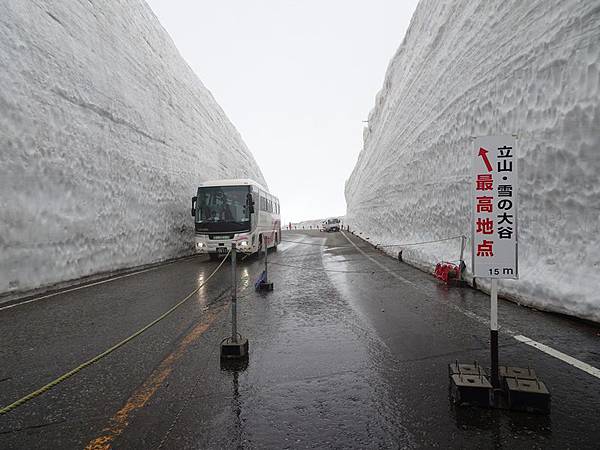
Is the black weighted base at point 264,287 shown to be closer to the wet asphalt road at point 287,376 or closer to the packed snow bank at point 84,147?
the wet asphalt road at point 287,376

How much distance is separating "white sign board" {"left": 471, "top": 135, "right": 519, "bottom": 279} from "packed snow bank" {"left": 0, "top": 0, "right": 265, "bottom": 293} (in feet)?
29.0

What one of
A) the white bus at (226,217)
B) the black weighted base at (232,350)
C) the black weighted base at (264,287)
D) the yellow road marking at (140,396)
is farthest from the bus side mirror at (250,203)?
the black weighted base at (232,350)

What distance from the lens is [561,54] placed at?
5.80 m

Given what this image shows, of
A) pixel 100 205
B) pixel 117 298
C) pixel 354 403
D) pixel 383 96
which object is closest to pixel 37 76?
pixel 100 205

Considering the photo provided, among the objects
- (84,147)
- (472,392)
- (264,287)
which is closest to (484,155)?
(472,392)

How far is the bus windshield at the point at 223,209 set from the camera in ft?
41.2

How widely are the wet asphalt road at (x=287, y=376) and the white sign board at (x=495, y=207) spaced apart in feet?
3.48

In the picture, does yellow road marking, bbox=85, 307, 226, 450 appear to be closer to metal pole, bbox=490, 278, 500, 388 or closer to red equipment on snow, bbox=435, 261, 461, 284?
metal pole, bbox=490, 278, 500, 388

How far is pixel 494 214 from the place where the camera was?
2.73 metres

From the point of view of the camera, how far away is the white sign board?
8.82 feet

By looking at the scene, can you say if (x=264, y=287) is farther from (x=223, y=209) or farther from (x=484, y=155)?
(x=223, y=209)

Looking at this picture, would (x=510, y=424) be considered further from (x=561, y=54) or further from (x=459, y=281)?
(x=561, y=54)

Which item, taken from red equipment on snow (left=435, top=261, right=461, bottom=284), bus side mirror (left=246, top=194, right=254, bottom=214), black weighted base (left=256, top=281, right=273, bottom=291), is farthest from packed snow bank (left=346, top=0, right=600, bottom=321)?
bus side mirror (left=246, top=194, right=254, bottom=214)

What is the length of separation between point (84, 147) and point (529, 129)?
11795mm
